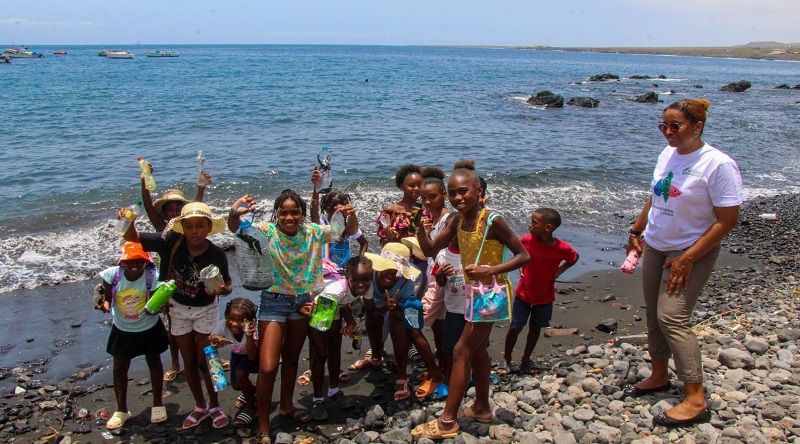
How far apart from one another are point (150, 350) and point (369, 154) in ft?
46.1

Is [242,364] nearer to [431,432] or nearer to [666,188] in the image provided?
[431,432]

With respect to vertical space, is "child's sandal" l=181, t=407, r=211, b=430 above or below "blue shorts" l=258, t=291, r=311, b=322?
below

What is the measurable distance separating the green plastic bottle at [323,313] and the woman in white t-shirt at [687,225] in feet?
8.04

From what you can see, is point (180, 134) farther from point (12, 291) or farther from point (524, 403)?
point (524, 403)

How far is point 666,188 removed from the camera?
410 centimetres

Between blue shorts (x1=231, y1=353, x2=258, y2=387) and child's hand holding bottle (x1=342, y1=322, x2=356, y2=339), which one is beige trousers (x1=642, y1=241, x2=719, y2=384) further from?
blue shorts (x1=231, y1=353, x2=258, y2=387)

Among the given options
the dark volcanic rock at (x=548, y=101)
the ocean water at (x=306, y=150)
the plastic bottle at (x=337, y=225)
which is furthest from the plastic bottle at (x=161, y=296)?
the dark volcanic rock at (x=548, y=101)

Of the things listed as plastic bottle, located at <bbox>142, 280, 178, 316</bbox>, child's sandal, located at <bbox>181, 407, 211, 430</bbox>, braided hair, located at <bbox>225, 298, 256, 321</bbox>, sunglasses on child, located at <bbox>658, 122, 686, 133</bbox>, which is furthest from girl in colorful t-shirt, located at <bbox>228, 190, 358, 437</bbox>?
sunglasses on child, located at <bbox>658, 122, 686, 133</bbox>

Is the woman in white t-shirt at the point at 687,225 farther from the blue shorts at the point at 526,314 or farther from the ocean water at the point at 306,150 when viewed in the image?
the ocean water at the point at 306,150

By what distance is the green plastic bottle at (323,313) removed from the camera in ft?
14.8

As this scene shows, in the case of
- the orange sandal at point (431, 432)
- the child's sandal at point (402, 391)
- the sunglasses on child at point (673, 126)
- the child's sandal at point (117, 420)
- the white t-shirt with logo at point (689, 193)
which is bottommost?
the child's sandal at point (117, 420)

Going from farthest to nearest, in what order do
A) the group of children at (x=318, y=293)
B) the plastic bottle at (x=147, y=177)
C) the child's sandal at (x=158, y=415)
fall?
the plastic bottle at (x=147, y=177) < the child's sandal at (x=158, y=415) < the group of children at (x=318, y=293)

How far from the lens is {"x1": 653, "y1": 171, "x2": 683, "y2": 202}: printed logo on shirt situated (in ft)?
13.2

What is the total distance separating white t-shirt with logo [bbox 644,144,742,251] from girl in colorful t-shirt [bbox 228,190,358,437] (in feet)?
8.47
